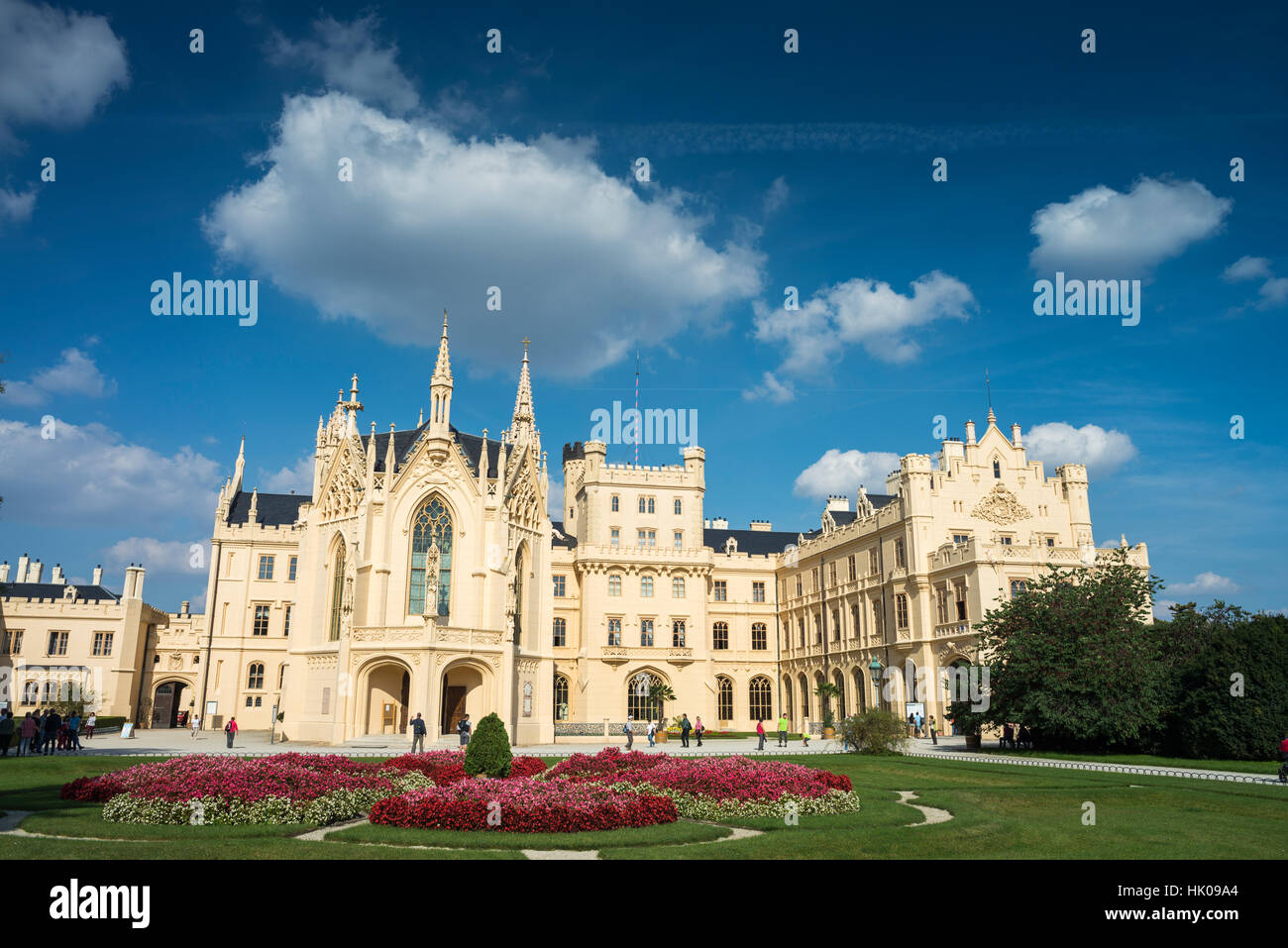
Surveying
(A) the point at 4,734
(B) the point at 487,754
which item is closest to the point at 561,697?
(A) the point at 4,734

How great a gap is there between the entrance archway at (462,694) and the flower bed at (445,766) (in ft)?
64.8

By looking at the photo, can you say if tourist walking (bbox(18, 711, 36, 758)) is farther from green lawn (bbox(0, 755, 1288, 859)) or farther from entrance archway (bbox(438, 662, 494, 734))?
entrance archway (bbox(438, 662, 494, 734))

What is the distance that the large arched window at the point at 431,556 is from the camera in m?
46.2

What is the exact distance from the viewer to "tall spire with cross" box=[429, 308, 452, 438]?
47.9 meters

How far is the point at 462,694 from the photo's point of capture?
46.4m

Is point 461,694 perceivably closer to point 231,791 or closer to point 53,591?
point 231,791

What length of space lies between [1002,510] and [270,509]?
53.5 meters

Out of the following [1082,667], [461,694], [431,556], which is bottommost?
[461,694]

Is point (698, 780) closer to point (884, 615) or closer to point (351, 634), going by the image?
point (351, 634)

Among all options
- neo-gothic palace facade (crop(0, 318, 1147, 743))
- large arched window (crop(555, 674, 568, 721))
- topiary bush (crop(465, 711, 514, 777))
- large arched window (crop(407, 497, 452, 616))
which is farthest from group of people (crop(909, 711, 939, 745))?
topiary bush (crop(465, 711, 514, 777))

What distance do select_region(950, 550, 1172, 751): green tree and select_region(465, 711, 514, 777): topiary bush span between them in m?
24.1

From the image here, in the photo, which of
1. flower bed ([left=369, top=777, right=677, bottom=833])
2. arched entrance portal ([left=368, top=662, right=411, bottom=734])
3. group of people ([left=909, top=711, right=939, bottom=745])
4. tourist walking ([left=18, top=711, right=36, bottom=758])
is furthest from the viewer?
group of people ([left=909, top=711, right=939, bottom=745])

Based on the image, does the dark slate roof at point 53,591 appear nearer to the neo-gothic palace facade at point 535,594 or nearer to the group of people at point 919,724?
the neo-gothic palace facade at point 535,594
